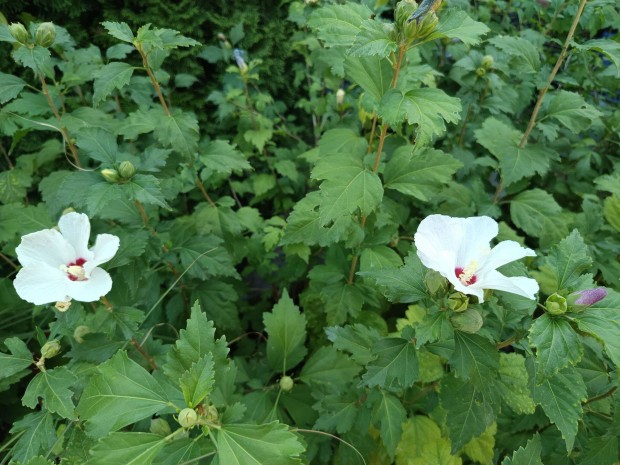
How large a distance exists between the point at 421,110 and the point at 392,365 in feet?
2.54

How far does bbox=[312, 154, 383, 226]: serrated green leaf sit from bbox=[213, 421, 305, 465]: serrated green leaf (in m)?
0.63

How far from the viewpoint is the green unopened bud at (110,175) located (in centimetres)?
138

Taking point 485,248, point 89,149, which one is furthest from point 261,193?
point 485,248

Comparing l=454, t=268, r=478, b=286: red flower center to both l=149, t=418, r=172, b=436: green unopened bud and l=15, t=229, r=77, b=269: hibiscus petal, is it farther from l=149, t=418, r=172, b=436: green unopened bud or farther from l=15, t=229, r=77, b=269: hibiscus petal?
l=15, t=229, r=77, b=269: hibiscus petal

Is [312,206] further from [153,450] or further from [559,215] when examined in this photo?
[559,215]

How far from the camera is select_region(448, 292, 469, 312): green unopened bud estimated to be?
100cm

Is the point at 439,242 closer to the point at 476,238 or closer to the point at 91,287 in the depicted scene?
the point at 476,238

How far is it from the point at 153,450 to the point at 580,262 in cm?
120

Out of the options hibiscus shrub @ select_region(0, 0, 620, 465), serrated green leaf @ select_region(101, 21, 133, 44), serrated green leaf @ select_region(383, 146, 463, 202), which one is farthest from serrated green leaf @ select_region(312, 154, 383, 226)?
serrated green leaf @ select_region(101, 21, 133, 44)

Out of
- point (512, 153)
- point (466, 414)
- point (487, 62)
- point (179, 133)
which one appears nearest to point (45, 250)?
point (179, 133)

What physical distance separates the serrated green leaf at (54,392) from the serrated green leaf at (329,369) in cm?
90

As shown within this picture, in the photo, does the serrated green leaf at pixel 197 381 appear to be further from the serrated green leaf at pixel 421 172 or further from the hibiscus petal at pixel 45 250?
the serrated green leaf at pixel 421 172

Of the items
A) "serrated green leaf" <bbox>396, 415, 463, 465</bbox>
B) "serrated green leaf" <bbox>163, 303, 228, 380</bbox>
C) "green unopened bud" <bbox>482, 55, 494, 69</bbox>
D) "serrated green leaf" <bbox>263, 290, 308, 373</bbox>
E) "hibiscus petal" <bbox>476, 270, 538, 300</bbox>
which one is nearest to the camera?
"hibiscus petal" <bbox>476, 270, 538, 300</bbox>

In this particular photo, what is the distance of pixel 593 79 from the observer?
8.44 ft
